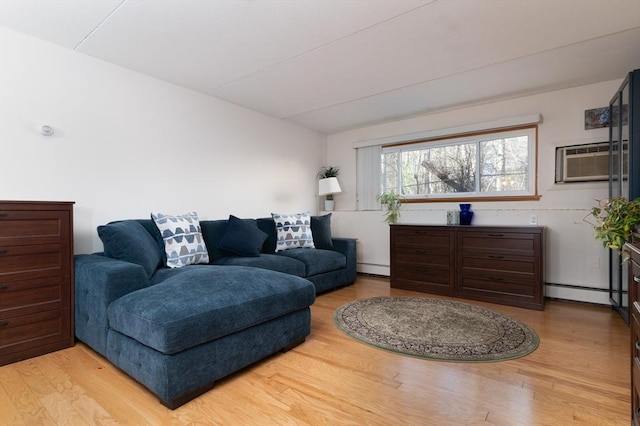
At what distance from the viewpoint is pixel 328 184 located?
4820 millimetres

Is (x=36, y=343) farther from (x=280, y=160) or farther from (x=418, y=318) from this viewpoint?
(x=280, y=160)

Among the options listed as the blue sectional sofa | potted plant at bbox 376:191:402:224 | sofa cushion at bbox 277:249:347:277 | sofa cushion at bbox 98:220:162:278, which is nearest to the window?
potted plant at bbox 376:191:402:224

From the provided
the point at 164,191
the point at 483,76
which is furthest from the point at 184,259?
the point at 483,76

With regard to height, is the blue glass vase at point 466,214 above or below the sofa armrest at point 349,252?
above

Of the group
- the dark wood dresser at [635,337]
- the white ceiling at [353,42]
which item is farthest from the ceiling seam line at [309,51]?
the dark wood dresser at [635,337]

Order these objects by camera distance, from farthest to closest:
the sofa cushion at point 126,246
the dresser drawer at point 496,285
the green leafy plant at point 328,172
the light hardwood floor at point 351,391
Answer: the green leafy plant at point 328,172, the dresser drawer at point 496,285, the sofa cushion at point 126,246, the light hardwood floor at point 351,391

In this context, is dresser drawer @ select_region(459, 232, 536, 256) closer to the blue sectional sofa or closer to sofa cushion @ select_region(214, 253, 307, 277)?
sofa cushion @ select_region(214, 253, 307, 277)

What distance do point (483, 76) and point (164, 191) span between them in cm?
345

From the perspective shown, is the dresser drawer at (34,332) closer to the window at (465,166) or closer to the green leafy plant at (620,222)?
the green leafy plant at (620,222)

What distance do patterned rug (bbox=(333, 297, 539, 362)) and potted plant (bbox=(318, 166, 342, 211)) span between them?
1.99m

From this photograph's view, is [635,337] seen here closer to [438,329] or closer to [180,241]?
[438,329]

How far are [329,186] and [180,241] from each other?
8.48 feet

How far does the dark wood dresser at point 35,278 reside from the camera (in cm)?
195

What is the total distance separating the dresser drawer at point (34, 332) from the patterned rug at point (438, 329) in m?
2.02
